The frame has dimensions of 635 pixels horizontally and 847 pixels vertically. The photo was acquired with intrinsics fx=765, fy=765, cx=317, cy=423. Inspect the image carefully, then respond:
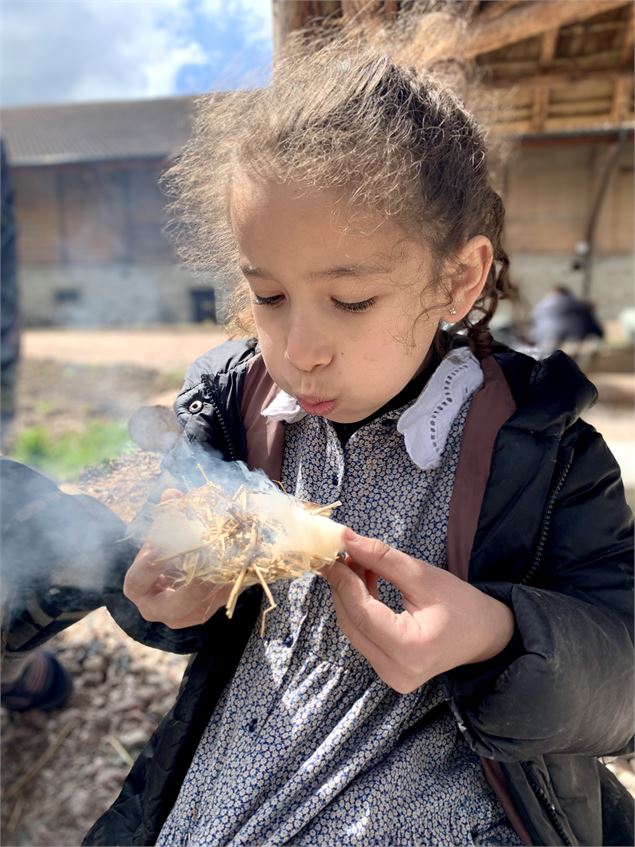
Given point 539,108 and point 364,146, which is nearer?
point 364,146

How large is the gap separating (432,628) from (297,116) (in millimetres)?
957

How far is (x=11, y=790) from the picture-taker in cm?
256

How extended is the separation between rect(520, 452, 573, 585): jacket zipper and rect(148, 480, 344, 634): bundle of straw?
42cm

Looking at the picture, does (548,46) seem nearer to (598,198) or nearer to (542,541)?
(542,541)

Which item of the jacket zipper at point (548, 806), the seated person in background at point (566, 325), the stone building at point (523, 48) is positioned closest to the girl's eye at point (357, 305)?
the jacket zipper at point (548, 806)

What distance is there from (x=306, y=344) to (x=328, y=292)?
0.10 meters

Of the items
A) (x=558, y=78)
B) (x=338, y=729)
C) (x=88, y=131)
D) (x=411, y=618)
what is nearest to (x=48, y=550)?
(x=338, y=729)

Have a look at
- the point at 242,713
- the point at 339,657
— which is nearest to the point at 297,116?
the point at 339,657

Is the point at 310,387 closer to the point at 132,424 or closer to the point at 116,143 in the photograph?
the point at 132,424

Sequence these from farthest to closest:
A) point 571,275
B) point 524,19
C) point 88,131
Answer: point 88,131 < point 571,275 < point 524,19

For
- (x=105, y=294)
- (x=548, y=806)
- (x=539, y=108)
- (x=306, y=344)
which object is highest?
(x=539, y=108)

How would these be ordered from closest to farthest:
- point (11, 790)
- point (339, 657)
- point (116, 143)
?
point (339, 657) → point (11, 790) → point (116, 143)

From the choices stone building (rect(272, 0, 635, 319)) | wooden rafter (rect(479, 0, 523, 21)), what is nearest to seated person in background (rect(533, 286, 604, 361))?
stone building (rect(272, 0, 635, 319))

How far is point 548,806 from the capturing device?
4.59 ft
